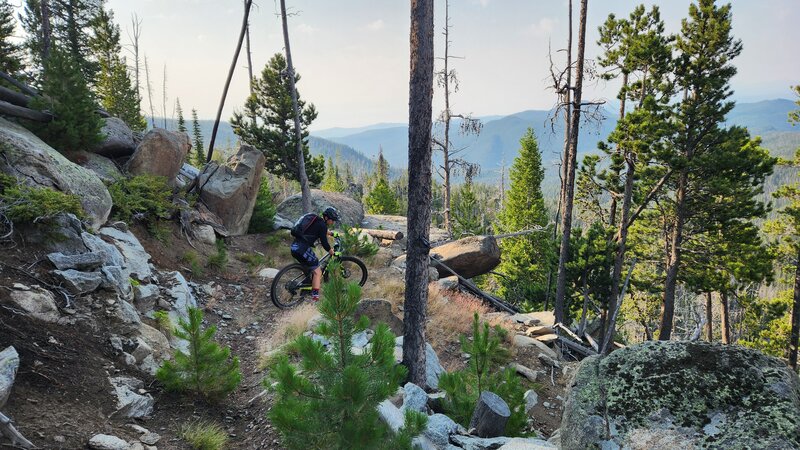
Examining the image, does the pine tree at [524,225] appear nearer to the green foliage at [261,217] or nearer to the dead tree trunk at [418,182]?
the green foliage at [261,217]

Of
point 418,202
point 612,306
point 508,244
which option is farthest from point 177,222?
point 508,244

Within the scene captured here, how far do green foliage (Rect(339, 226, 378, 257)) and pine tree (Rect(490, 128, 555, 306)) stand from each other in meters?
17.8

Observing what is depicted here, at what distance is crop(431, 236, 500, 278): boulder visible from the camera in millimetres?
17562

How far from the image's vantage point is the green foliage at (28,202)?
6598mm

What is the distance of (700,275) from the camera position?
67.7ft

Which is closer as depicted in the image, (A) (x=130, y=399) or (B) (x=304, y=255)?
(A) (x=130, y=399)

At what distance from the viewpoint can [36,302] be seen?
551 cm

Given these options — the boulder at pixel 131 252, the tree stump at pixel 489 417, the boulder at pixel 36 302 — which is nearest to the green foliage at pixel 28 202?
the boulder at pixel 131 252

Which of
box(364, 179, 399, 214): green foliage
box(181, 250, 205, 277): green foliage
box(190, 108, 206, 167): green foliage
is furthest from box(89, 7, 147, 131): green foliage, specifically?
box(181, 250, 205, 277): green foliage

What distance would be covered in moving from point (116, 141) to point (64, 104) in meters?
2.43

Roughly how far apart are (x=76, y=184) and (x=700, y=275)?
2494 centimetres

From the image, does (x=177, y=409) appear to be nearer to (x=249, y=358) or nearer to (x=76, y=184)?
(x=249, y=358)

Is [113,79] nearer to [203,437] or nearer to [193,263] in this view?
[193,263]

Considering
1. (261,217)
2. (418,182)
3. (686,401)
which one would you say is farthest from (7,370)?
(261,217)
